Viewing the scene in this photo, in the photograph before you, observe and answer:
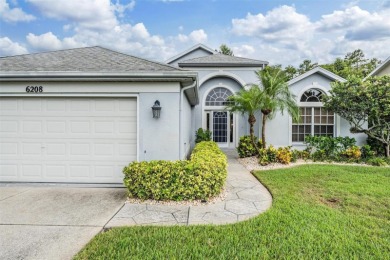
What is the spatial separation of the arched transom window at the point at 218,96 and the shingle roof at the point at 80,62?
7772 mm

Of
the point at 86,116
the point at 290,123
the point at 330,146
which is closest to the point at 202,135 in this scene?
the point at 290,123

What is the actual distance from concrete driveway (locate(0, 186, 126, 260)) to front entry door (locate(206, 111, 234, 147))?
30.1 feet

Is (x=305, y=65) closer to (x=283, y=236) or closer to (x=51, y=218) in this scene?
(x=283, y=236)

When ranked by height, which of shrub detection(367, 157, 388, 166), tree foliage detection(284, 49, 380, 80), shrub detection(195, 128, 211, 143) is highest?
tree foliage detection(284, 49, 380, 80)

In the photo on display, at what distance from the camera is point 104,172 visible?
6250 mm

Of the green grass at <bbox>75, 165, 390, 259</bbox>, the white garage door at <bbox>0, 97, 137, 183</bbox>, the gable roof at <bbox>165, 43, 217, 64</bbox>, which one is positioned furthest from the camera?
the gable roof at <bbox>165, 43, 217, 64</bbox>

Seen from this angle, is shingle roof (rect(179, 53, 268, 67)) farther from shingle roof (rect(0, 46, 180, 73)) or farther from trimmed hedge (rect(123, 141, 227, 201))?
trimmed hedge (rect(123, 141, 227, 201))

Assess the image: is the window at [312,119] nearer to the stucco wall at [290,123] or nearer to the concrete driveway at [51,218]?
the stucco wall at [290,123]

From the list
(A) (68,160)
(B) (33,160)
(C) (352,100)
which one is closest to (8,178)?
(B) (33,160)

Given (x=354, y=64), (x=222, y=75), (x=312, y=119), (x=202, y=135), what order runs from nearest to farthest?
(x=312, y=119) → (x=202, y=135) → (x=222, y=75) → (x=354, y=64)

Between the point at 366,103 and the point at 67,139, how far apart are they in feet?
39.7

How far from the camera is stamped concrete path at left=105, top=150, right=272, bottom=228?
414 centimetres

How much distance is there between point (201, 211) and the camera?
182 inches

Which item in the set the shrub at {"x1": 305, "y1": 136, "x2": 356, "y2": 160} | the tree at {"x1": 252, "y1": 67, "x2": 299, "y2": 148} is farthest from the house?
the shrub at {"x1": 305, "y1": 136, "x2": 356, "y2": 160}
